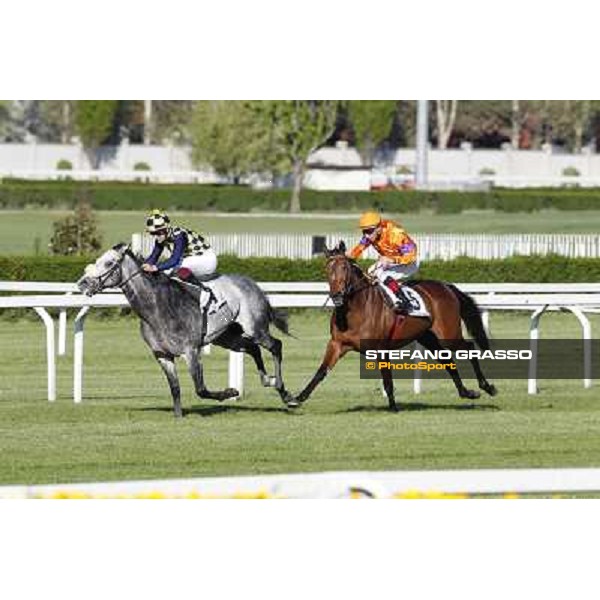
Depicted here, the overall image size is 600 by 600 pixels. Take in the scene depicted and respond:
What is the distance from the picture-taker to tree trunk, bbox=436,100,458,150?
77.2 m

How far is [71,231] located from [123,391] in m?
11.9

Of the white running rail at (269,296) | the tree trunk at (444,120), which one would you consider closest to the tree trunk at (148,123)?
the tree trunk at (444,120)

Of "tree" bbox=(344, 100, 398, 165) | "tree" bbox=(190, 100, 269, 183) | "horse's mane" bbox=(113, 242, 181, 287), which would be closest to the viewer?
"horse's mane" bbox=(113, 242, 181, 287)

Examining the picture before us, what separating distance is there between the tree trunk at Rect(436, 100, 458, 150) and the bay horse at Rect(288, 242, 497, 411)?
204 ft

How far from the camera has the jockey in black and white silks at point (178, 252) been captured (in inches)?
522

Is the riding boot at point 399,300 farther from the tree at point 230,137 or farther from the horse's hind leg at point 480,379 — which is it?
the tree at point 230,137

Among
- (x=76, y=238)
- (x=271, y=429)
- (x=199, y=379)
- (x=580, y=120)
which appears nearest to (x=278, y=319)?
(x=199, y=379)

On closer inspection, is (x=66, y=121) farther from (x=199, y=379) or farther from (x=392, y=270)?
(x=199, y=379)

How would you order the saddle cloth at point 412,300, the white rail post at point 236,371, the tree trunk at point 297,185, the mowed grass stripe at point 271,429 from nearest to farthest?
the mowed grass stripe at point 271,429 → the saddle cloth at point 412,300 → the white rail post at point 236,371 → the tree trunk at point 297,185

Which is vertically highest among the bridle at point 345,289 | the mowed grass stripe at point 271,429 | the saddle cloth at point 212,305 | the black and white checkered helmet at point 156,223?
the black and white checkered helmet at point 156,223

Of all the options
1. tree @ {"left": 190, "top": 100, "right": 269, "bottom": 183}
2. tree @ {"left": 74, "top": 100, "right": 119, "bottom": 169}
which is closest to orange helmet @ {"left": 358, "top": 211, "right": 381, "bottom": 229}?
tree @ {"left": 190, "top": 100, "right": 269, "bottom": 183}

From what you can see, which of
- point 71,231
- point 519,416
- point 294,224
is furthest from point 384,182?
point 519,416

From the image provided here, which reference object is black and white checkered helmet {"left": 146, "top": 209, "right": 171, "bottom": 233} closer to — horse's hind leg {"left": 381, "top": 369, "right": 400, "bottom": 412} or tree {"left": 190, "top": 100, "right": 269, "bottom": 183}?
horse's hind leg {"left": 381, "top": 369, "right": 400, "bottom": 412}
